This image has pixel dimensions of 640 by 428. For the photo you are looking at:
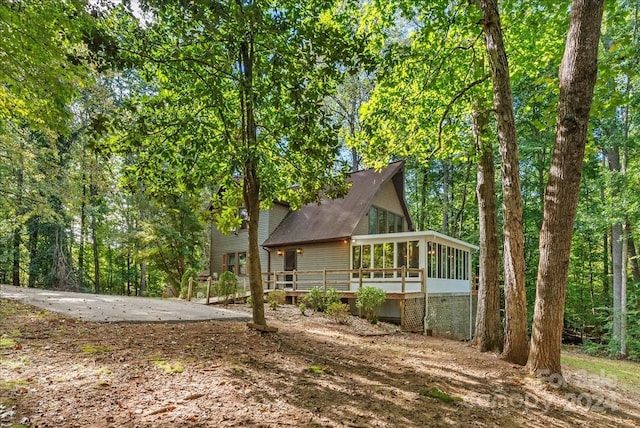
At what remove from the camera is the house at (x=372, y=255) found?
13477mm

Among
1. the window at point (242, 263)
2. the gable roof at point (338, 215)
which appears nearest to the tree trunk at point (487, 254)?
the gable roof at point (338, 215)

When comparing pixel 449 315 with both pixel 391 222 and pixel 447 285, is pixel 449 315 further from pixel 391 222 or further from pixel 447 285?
pixel 391 222

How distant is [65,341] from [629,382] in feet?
30.8

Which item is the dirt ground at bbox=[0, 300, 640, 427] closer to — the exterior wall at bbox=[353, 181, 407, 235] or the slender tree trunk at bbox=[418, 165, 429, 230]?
the exterior wall at bbox=[353, 181, 407, 235]

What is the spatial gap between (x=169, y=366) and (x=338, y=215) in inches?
506

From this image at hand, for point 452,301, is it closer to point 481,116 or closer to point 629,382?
point 629,382

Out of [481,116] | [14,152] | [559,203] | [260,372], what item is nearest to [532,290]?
[481,116]

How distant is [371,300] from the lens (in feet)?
38.3

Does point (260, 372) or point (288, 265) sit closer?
point (260, 372)

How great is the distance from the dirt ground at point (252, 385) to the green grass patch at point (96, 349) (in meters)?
0.01

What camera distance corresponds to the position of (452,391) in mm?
4609

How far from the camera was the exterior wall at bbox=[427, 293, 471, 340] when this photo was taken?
43.7ft

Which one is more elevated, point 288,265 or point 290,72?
point 290,72

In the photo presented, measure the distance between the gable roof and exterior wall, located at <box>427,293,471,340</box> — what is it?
4.18 meters
